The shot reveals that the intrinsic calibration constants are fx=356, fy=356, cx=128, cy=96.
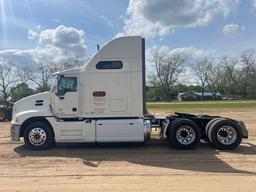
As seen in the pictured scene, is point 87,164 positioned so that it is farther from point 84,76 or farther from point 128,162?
point 84,76

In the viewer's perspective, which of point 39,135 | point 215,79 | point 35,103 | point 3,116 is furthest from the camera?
point 215,79

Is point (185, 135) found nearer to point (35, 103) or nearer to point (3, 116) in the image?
point (35, 103)

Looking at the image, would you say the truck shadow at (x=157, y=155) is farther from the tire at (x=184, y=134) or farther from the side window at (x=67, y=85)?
the side window at (x=67, y=85)

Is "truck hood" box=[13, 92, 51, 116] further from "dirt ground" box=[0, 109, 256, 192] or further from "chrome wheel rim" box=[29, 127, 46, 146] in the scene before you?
"dirt ground" box=[0, 109, 256, 192]

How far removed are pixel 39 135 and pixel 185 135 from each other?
4989mm

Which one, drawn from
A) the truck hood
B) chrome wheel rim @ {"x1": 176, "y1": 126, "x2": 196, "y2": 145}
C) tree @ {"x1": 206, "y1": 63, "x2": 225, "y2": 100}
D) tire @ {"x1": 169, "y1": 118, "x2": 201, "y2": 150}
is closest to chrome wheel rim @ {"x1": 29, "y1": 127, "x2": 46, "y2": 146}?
the truck hood

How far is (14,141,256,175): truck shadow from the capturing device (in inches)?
368

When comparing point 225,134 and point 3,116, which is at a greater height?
point 3,116

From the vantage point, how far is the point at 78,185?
24.4 ft

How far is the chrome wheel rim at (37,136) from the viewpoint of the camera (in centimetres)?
1227

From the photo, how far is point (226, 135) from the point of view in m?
11.9

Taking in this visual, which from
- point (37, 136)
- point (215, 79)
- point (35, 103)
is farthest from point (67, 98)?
point (215, 79)

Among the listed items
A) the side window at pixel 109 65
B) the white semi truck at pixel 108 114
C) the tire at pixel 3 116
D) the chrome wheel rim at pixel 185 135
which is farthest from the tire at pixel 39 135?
the tire at pixel 3 116

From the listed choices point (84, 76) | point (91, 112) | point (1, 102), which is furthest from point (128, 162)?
point (1, 102)
